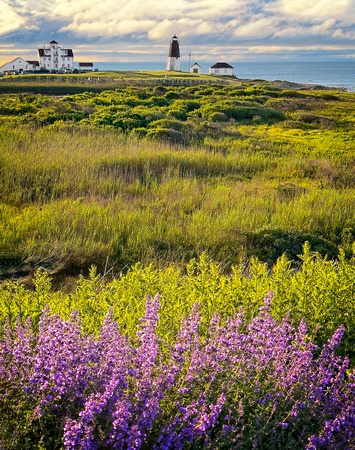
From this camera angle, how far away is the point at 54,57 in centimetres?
10419

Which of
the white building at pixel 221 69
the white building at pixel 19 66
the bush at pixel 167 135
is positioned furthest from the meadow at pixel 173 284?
the white building at pixel 221 69

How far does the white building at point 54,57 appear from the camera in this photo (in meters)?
104

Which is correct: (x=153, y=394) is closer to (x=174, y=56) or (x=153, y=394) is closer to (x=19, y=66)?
(x=19, y=66)

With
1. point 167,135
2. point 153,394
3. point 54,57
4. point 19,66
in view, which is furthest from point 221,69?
point 153,394

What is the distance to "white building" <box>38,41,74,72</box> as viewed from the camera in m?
104

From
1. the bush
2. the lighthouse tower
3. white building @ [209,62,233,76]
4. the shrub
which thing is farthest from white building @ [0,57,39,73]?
the shrub

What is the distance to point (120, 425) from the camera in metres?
2.17

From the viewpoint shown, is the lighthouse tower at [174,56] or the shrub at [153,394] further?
the lighthouse tower at [174,56]

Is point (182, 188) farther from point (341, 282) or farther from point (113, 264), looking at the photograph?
point (341, 282)

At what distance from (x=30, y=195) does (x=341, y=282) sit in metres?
7.25

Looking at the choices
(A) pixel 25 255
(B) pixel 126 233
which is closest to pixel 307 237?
(B) pixel 126 233

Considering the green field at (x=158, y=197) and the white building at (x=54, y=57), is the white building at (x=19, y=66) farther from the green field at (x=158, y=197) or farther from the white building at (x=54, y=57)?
the green field at (x=158, y=197)

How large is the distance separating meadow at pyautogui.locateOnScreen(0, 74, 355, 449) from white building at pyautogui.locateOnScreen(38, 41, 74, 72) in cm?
9254

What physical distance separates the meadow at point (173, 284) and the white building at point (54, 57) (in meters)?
92.5
